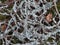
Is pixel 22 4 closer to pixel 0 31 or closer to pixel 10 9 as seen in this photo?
pixel 10 9

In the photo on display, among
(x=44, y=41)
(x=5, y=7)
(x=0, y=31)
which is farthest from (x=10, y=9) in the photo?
(x=44, y=41)

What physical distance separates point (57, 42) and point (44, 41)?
98 millimetres

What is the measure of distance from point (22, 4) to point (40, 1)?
15 centimetres

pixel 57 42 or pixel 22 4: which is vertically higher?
pixel 22 4

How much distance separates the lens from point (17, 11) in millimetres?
2344

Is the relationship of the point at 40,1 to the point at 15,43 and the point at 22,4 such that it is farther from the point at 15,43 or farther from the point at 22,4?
the point at 15,43

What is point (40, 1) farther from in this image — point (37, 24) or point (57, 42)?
point (57, 42)

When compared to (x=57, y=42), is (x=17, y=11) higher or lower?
higher

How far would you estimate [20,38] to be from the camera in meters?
2.25

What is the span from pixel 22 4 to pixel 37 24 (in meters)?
0.21

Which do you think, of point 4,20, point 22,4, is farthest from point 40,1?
point 4,20

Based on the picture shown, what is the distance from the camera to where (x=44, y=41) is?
Result: 2240 millimetres

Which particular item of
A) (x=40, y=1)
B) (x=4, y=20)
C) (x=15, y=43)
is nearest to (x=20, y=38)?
(x=15, y=43)

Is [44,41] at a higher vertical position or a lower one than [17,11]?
lower
